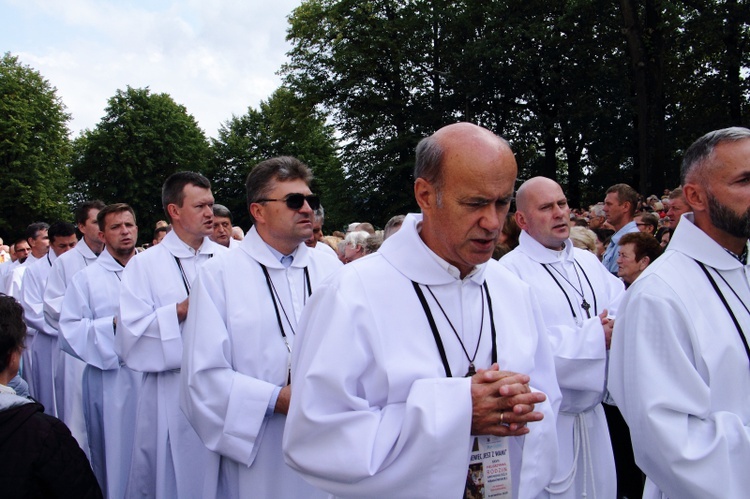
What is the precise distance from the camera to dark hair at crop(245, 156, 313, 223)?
395 centimetres

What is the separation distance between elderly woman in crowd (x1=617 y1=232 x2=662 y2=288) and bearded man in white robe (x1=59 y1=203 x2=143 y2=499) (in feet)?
14.1

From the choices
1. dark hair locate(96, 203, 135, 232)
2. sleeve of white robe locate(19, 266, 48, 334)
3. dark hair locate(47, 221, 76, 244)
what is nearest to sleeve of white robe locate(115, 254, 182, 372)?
dark hair locate(96, 203, 135, 232)

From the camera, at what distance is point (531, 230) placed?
190 inches

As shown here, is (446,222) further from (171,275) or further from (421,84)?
(421,84)

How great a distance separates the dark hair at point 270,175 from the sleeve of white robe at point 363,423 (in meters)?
1.63

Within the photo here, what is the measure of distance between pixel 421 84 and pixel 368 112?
8.49ft

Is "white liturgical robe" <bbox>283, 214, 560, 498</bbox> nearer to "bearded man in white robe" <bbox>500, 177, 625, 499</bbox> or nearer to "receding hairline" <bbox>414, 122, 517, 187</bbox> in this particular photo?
"receding hairline" <bbox>414, 122, 517, 187</bbox>

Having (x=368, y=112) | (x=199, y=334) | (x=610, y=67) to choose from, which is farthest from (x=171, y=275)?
(x=368, y=112)

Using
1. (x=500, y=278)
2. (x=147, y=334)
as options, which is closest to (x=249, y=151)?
(x=147, y=334)

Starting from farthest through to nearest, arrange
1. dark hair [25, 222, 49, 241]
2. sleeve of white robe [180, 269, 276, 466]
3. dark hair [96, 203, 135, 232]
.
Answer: dark hair [25, 222, 49, 241] → dark hair [96, 203, 135, 232] → sleeve of white robe [180, 269, 276, 466]

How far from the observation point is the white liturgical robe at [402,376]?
2.22m

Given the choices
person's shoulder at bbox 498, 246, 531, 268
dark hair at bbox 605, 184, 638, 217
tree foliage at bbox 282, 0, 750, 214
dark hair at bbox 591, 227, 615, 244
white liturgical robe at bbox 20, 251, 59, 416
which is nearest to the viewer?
person's shoulder at bbox 498, 246, 531, 268

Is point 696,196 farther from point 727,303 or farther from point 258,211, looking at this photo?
point 258,211

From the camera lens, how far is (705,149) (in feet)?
9.59
